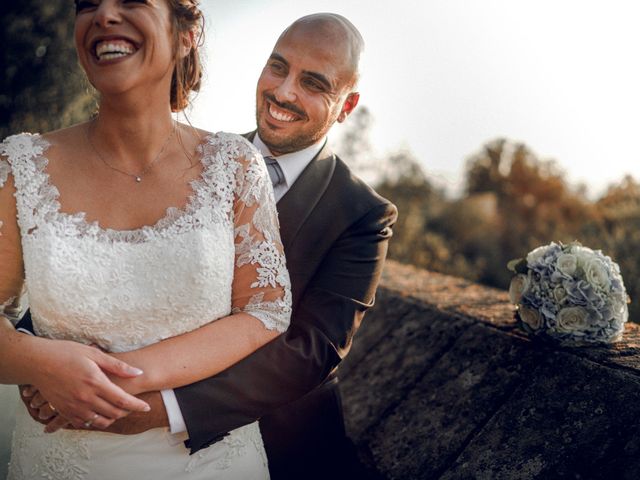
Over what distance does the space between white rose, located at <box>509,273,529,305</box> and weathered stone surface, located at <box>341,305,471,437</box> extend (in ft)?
0.86

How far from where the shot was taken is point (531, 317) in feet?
8.32

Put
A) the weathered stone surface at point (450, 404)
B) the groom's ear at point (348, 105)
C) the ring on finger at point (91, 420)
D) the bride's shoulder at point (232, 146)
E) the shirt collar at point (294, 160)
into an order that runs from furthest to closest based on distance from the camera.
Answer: the groom's ear at point (348, 105), the shirt collar at point (294, 160), the weathered stone surface at point (450, 404), the bride's shoulder at point (232, 146), the ring on finger at point (91, 420)

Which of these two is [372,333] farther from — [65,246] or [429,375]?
[65,246]

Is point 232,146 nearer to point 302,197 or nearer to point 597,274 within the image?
point 302,197

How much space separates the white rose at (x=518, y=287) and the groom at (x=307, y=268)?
2.15 ft

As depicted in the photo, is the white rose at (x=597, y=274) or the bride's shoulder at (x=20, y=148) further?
the white rose at (x=597, y=274)

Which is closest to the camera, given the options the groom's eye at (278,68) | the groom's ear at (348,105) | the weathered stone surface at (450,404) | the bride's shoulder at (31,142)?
the bride's shoulder at (31,142)

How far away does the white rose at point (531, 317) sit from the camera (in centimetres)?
250

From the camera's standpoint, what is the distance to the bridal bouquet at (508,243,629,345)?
244cm

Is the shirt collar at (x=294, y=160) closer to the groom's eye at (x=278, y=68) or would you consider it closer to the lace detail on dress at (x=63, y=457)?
the groom's eye at (x=278, y=68)

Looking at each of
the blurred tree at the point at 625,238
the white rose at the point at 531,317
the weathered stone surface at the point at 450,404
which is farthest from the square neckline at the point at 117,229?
the blurred tree at the point at 625,238

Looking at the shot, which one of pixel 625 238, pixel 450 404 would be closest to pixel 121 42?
pixel 450 404

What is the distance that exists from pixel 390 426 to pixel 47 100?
2.77 metres

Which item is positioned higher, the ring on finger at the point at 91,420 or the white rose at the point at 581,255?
the white rose at the point at 581,255
